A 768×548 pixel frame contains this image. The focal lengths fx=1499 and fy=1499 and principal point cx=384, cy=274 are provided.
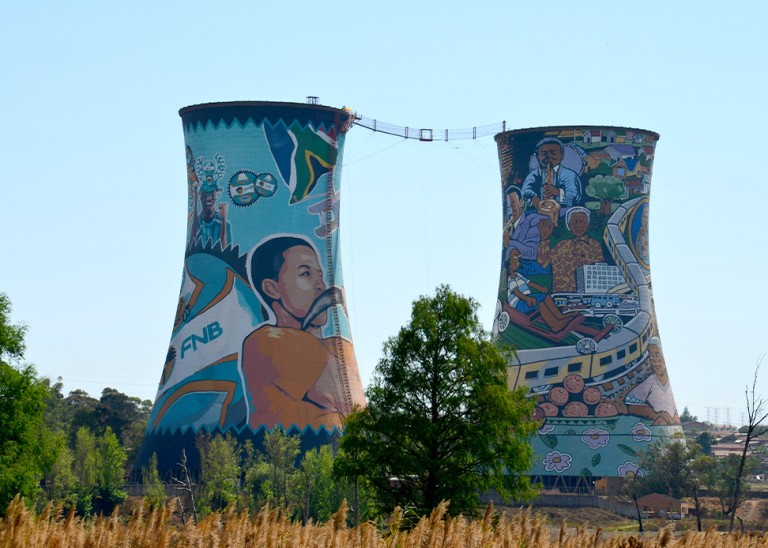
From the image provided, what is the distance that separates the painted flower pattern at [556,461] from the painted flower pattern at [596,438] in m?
0.89

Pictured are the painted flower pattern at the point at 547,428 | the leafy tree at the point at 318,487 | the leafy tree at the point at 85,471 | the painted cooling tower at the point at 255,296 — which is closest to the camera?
the leafy tree at the point at 318,487

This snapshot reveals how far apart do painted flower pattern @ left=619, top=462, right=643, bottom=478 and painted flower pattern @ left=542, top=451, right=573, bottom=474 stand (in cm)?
189

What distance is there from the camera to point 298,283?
4766cm

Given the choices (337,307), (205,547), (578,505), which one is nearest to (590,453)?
(578,505)

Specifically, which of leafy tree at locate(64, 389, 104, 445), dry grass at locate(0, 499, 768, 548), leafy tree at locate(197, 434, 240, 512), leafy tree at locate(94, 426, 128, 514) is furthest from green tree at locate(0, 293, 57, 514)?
leafy tree at locate(64, 389, 104, 445)

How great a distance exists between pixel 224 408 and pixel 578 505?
1196cm

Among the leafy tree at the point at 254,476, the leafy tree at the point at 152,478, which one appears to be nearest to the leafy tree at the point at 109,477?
the leafy tree at the point at 152,478

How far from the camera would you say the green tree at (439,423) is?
742 inches

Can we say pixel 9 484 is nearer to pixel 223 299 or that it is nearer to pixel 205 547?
pixel 205 547

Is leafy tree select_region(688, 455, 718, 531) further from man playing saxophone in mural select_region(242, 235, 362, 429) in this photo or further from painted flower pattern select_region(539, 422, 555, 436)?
man playing saxophone in mural select_region(242, 235, 362, 429)

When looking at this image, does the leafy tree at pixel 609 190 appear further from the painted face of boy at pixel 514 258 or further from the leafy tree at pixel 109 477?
the leafy tree at pixel 109 477

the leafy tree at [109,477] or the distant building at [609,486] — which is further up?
the distant building at [609,486]

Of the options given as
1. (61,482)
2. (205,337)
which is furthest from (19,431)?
(205,337)

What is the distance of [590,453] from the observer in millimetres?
53438
